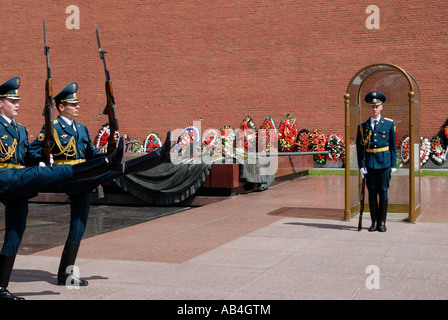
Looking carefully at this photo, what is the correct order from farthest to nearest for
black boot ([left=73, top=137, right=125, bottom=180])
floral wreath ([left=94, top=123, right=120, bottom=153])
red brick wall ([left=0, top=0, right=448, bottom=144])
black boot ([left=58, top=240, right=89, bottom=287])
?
1. floral wreath ([left=94, top=123, right=120, bottom=153])
2. red brick wall ([left=0, top=0, right=448, bottom=144])
3. black boot ([left=58, top=240, right=89, bottom=287])
4. black boot ([left=73, top=137, right=125, bottom=180])

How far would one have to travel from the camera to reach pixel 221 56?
2248 cm

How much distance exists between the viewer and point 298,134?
21047mm

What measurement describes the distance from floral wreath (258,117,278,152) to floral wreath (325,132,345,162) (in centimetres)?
198

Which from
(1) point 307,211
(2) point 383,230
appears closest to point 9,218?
(2) point 383,230

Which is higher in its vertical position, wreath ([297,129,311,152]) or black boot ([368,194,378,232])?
wreath ([297,129,311,152])

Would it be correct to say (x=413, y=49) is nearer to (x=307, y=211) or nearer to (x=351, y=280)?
(x=307, y=211)

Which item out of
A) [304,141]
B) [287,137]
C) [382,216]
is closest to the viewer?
[382,216]

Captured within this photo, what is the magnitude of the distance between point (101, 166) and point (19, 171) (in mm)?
677

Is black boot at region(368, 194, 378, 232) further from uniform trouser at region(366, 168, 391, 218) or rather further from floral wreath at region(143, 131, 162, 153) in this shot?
floral wreath at region(143, 131, 162, 153)

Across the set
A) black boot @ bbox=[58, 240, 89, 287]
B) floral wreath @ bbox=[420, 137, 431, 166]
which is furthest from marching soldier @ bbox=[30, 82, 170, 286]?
floral wreath @ bbox=[420, 137, 431, 166]

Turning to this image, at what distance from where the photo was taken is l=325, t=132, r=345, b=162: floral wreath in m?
20.4

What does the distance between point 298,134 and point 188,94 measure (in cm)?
488

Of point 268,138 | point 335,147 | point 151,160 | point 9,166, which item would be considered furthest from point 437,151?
point 9,166

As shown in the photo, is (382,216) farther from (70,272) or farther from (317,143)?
(317,143)
